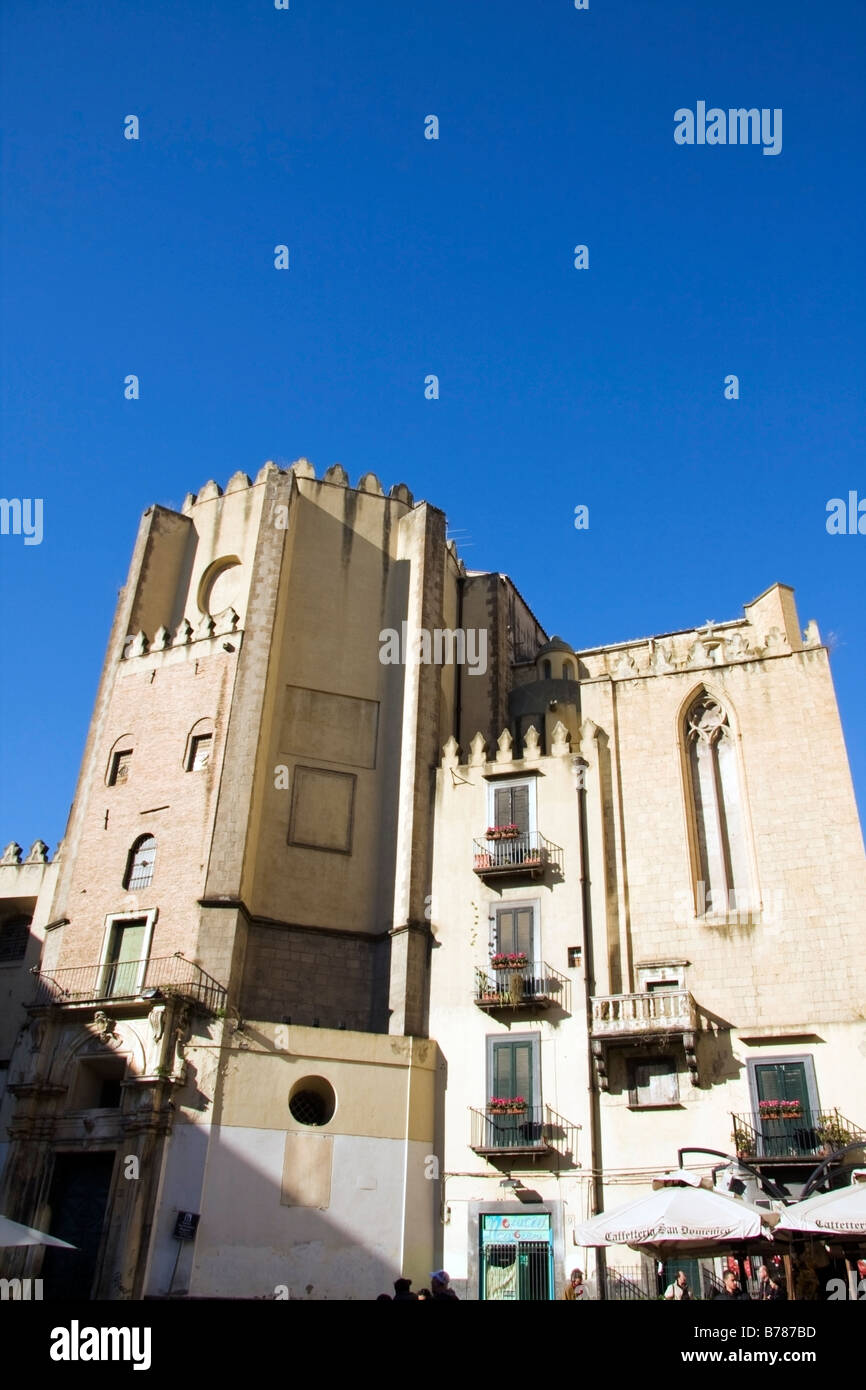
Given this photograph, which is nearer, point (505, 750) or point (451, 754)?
point (505, 750)

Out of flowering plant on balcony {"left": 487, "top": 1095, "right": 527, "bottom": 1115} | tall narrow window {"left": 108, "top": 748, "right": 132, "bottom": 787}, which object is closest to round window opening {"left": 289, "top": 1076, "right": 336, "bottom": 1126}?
flowering plant on balcony {"left": 487, "top": 1095, "right": 527, "bottom": 1115}

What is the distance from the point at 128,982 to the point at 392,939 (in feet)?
25.1

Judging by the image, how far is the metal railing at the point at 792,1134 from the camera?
24.2 meters

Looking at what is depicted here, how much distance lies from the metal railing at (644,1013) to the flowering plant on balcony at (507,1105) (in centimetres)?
269

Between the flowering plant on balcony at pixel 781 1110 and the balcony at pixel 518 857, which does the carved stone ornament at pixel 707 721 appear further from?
the flowering plant on balcony at pixel 781 1110

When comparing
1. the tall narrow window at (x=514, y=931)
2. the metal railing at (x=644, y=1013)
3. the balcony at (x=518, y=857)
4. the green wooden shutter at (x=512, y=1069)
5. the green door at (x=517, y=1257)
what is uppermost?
the balcony at (x=518, y=857)

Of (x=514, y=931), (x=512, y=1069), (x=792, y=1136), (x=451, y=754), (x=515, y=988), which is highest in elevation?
(x=451, y=754)

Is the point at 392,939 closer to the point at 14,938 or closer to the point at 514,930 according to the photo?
the point at 514,930

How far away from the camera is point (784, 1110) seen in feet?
82.9

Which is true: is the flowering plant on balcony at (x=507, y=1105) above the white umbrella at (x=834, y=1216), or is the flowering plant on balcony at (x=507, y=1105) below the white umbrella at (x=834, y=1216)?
above

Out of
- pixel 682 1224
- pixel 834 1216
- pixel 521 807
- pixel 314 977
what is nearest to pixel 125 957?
pixel 314 977

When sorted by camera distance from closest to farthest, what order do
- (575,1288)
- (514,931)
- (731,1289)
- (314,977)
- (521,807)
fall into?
(731,1289) → (575,1288) → (514,931) → (314,977) → (521,807)

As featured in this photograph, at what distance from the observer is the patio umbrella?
14703 mm

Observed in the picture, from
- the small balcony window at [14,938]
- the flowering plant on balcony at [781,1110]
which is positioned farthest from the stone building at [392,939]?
the small balcony window at [14,938]
